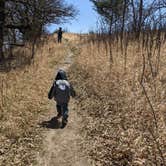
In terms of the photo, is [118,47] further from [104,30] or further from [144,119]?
[144,119]

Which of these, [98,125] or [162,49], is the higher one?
[162,49]

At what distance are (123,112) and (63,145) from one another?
1.74 m

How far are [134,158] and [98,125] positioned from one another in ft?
7.50

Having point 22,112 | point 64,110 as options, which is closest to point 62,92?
point 64,110

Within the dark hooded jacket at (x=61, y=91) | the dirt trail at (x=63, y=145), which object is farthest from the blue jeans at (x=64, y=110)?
the dirt trail at (x=63, y=145)

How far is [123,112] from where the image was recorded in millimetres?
8875

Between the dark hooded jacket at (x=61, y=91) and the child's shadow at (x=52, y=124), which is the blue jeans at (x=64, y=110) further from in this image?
the child's shadow at (x=52, y=124)

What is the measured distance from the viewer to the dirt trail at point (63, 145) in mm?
7258

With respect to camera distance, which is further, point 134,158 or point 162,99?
point 162,99

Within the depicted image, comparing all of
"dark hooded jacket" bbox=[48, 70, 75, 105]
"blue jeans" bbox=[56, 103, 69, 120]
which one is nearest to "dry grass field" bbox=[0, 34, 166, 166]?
"blue jeans" bbox=[56, 103, 69, 120]

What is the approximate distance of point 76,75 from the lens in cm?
1650

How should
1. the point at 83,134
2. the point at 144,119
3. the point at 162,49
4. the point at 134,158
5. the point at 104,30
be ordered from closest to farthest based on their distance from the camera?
the point at 134,158 < the point at 144,119 < the point at 83,134 < the point at 162,49 < the point at 104,30

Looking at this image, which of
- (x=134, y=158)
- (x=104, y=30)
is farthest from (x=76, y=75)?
(x=134, y=158)

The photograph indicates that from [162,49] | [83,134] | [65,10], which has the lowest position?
[83,134]
